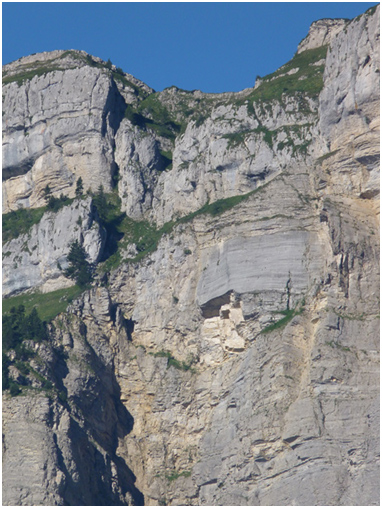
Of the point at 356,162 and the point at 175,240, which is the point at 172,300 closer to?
the point at 175,240

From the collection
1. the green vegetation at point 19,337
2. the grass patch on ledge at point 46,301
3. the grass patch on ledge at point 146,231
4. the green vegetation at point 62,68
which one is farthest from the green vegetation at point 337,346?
the green vegetation at point 62,68

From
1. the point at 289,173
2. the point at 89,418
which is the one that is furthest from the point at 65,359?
the point at 289,173

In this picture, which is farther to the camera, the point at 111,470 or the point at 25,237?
the point at 25,237

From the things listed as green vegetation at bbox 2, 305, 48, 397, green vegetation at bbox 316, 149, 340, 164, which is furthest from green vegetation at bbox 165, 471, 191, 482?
green vegetation at bbox 316, 149, 340, 164

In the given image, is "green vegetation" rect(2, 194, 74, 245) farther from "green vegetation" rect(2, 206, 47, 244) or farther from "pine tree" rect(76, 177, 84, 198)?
"pine tree" rect(76, 177, 84, 198)

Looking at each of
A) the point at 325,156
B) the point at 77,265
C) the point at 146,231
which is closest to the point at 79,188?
the point at 146,231

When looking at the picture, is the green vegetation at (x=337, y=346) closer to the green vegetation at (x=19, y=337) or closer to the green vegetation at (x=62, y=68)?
the green vegetation at (x=19, y=337)
